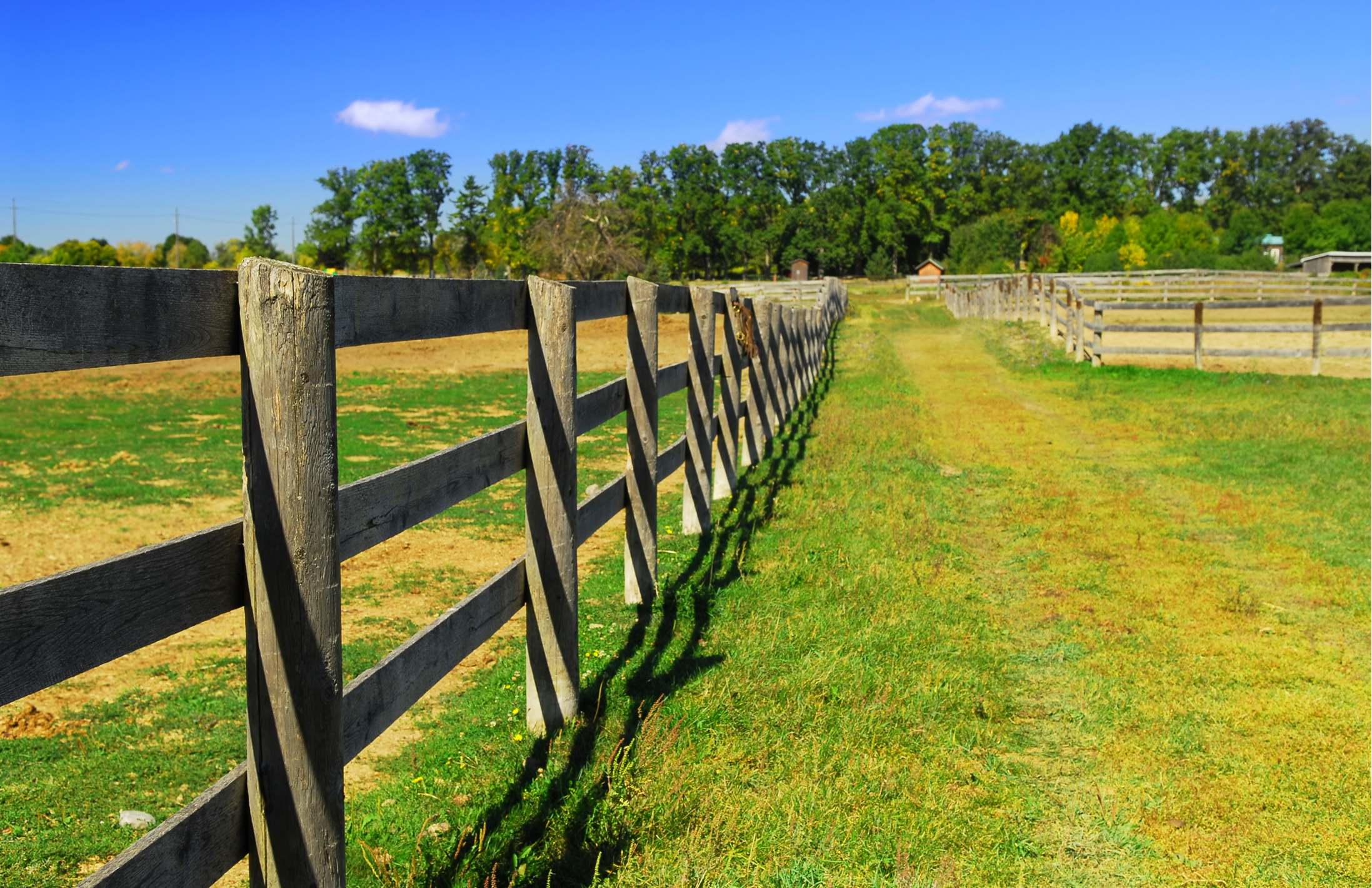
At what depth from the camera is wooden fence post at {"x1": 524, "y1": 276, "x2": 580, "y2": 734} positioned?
374 cm

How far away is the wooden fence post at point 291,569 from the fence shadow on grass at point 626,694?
0.76 m

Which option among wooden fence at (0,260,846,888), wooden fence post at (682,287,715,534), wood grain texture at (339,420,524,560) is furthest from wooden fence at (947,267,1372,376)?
wooden fence at (0,260,846,888)

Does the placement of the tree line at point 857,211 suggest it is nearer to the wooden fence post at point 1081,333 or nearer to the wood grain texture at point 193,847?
the wooden fence post at point 1081,333

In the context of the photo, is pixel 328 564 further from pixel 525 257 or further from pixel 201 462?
pixel 525 257

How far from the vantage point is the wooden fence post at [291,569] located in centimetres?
199

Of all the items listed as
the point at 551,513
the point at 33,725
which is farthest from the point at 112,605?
the point at 33,725

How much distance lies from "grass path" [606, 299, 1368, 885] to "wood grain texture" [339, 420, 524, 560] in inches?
44.3

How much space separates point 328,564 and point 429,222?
105404mm

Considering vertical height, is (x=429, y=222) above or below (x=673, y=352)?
above

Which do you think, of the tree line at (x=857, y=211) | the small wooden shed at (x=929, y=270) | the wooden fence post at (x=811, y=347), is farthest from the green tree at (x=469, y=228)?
the wooden fence post at (x=811, y=347)

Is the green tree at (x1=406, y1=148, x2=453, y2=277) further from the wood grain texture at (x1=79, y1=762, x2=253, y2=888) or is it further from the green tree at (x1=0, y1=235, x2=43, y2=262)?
the wood grain texture at (x1=79, y1=762, x2=253, y2=888)

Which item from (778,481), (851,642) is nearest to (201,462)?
(778,481)

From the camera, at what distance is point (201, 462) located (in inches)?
406

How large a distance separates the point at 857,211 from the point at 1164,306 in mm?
93968
